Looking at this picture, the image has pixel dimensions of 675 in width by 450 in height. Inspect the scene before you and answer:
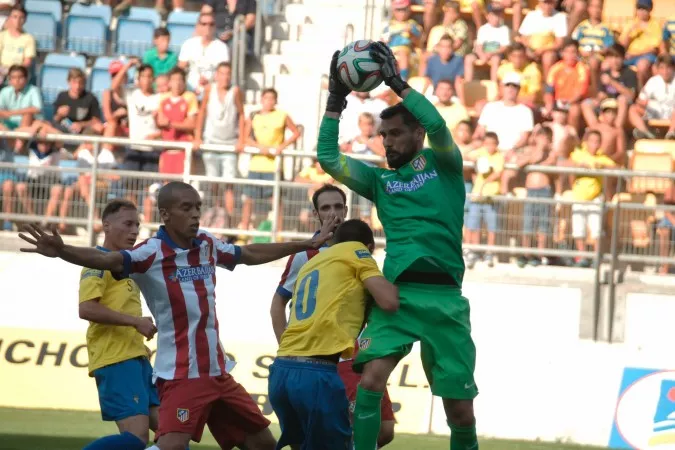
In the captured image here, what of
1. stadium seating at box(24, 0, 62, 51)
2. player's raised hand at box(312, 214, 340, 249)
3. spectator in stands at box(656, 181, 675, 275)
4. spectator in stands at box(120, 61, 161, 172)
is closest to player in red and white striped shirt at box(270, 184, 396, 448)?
player's raised hand at box(312, 214, 340, 249)

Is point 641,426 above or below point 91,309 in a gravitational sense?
below

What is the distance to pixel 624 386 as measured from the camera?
11.7 meters

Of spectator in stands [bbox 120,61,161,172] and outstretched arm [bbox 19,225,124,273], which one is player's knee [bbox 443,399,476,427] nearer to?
outstretched arm [bbox 19,225,124,273]

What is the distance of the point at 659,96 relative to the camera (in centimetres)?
1591

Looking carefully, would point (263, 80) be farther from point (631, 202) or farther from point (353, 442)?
point (353, 442)

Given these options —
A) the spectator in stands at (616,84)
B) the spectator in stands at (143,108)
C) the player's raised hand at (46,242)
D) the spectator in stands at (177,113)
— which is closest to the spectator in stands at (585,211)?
the spectator in stands at (616,84)

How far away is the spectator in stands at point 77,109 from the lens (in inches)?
607

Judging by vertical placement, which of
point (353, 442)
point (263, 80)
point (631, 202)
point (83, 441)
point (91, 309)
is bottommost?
point (83, 441)

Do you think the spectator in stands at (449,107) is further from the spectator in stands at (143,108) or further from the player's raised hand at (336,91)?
the player's raised hand at (336,91)

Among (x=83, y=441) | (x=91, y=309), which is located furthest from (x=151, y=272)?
(x=83, y=441)

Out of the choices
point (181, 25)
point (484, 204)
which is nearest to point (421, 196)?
point (484, 204)

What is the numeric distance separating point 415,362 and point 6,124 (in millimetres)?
6350

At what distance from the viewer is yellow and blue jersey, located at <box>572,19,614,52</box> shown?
16.6m

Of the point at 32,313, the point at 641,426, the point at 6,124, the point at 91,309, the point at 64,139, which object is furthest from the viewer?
the point at 6,124
